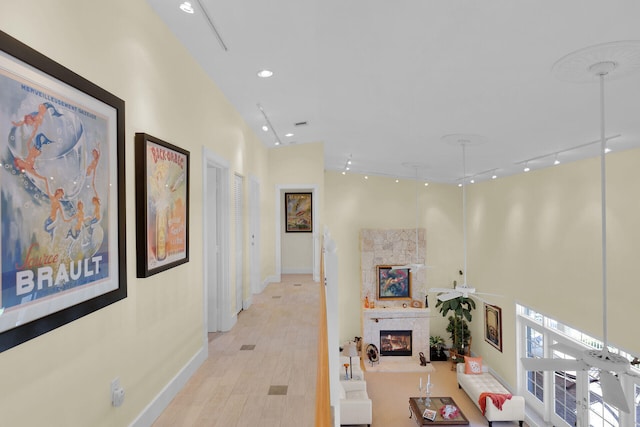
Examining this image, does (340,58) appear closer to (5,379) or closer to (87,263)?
(87,263)

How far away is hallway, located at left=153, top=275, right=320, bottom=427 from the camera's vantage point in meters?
2.76

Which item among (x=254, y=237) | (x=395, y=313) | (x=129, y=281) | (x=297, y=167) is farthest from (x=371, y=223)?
(x=129, y=281)

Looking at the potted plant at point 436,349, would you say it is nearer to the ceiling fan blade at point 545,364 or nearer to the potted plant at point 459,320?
the potted plant at point 459,320

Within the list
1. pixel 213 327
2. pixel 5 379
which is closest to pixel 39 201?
pixel 5 379

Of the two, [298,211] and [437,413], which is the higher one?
[298,211]

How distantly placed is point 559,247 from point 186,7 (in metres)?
7.69

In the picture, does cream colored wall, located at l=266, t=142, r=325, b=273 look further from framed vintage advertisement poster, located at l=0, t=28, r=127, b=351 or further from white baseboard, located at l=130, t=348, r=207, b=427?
framed vintage advertisement poster, located at l=0, t=28, r=127, b=351

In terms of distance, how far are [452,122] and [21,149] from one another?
4870mm

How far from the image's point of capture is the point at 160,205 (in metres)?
2.74

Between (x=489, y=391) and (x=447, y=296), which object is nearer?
(x=447, y=296)

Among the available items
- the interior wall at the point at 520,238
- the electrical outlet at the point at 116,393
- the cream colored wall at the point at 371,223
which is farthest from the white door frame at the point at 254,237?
the cream colored wall at the point at 371,223

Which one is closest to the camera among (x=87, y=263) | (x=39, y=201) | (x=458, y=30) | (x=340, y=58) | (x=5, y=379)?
(x=5, y=379)

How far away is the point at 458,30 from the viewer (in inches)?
111

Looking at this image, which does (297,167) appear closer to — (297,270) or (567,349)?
(297,270)
